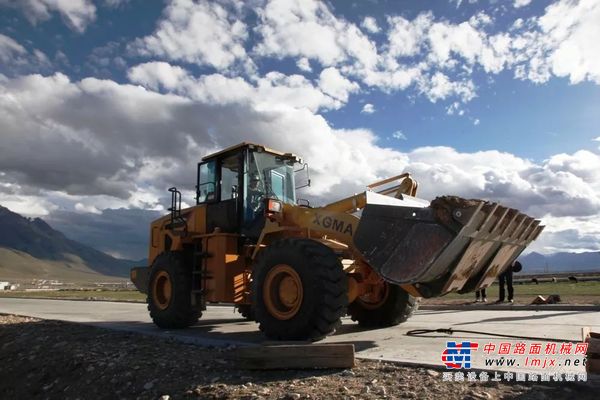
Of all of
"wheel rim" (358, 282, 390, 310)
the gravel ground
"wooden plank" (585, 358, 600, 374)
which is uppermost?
"wheel rim" (358, 282, 390, 310)

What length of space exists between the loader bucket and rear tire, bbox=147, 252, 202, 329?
4.52 m

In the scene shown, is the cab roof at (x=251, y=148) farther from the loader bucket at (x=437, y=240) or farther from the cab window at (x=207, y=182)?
the loader bucket at (x=437, y=240)

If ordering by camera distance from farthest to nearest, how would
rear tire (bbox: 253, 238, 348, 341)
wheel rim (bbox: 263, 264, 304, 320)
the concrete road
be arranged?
wheel rim (bbox: 263, 264, 304, 320), rear tire (bbox: 253, 238, 348, 341), the concrete road

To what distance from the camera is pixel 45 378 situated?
761cm

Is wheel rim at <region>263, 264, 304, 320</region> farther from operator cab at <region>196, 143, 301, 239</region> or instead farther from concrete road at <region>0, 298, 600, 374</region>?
operator cab at <region>196, 143, 301, 239</region>

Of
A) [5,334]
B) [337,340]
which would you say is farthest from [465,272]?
[5,334]

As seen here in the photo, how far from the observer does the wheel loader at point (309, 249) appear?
21.5 ft

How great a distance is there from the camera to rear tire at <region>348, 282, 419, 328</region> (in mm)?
9359

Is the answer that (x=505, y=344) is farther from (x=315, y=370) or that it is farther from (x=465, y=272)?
(x=315, y=370)

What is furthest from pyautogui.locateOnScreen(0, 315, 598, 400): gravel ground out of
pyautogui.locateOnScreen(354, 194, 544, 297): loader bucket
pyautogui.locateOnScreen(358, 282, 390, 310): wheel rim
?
pyautogui.locateOnScreen(358, 282, 390, 310): wheel rim

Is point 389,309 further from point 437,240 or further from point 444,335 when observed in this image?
point 437,240

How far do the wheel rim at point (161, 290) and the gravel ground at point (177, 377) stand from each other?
3.66ft

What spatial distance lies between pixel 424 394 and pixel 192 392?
243 cm

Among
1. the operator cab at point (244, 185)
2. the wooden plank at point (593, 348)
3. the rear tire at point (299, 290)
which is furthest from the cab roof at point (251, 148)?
the wooden plank at point (593, 348)
